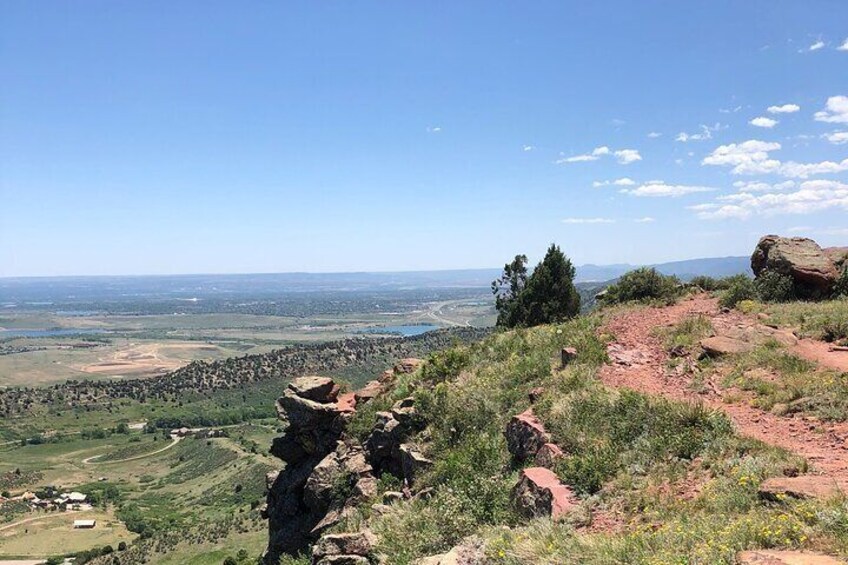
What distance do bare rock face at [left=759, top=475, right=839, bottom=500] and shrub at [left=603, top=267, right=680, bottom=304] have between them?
14495mm

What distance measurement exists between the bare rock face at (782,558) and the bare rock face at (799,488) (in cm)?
143

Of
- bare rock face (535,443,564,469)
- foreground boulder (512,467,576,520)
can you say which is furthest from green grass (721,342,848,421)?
foreground boulder (512,467,576,520)

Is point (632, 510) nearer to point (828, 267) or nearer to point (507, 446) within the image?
point (507, 446)

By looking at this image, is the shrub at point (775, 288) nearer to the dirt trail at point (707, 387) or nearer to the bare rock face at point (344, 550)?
the dirt trail at point (707, 387)

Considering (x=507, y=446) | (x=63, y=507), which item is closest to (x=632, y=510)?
(x=507, y=446)

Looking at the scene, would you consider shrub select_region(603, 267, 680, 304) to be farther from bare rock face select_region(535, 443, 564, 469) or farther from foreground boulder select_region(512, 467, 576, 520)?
foreground boulder select_region(512, 467, 576, 520)

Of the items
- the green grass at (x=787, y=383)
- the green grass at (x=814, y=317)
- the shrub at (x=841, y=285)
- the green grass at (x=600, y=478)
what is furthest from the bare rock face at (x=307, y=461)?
the shrub at (x=841, y=285)

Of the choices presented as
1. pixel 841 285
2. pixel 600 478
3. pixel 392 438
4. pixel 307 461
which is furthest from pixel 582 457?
pixel 841 285

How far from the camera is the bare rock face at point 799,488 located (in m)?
6.48

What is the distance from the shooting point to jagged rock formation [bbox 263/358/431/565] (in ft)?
46.2

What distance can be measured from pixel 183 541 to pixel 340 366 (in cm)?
8548

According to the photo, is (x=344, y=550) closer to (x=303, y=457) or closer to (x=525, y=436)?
(x=525, y=436)

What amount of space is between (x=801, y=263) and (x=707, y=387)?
11.0m

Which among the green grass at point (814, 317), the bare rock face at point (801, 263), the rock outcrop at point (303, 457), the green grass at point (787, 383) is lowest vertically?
the rock outcrop at point (303, 457)
